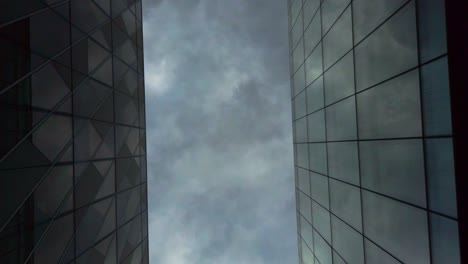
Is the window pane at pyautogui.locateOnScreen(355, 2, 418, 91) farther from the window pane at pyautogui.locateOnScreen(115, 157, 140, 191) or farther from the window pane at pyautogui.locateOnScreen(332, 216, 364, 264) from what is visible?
the window pane at pyautogui.locateOnScreen(115, 157, 140, 191)

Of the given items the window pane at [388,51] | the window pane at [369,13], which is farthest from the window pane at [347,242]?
the window pane at [369,13]

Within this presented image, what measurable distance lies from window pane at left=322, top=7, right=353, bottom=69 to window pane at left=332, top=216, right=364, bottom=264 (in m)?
8.90

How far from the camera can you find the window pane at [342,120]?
13141 millimetres

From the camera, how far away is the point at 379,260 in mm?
11266

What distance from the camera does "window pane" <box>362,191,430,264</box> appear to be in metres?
8.76

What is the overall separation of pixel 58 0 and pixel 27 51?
334 centimetres

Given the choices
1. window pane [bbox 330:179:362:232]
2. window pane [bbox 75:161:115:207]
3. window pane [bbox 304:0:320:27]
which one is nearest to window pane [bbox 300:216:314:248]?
window pane [bbox 330:179:362:232]

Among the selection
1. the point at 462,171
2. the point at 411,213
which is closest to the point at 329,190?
the point at 411,213

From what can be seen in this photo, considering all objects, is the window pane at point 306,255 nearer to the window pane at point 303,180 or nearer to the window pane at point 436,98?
the window pane at point 303,180

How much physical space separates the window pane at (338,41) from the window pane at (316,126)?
3.22 meters

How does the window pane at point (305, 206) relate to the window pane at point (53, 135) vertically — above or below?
below

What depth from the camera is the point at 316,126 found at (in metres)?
18.9

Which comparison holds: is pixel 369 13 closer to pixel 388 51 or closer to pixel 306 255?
pixel 388 51

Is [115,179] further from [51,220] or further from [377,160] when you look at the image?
[377,160]
